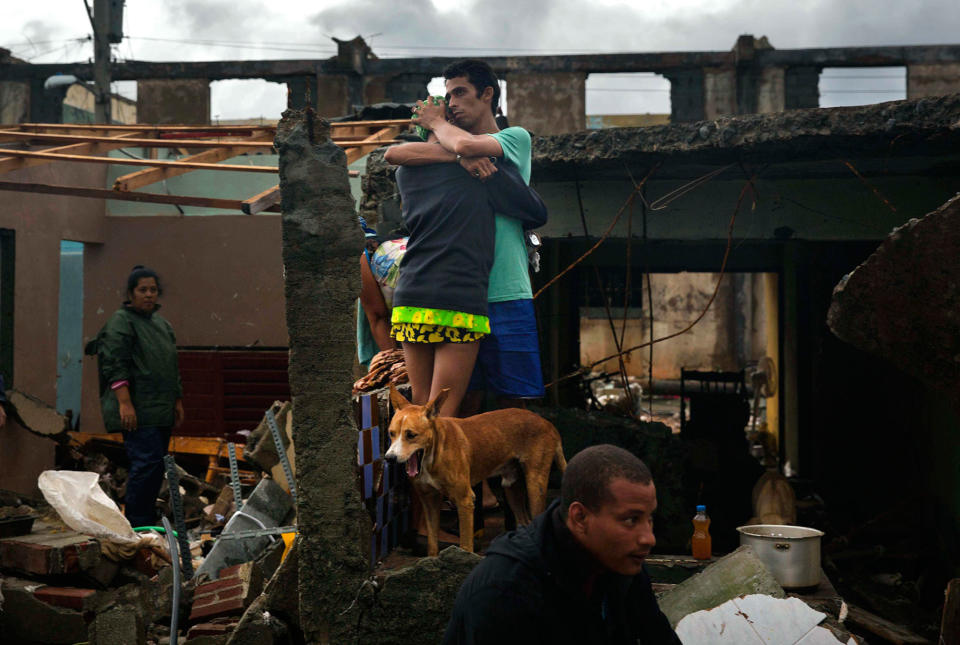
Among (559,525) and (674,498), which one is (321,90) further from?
(559,525)

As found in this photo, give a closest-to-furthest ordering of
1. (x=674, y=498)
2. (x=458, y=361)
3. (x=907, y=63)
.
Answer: (x=458, y=361) < (x=674, y=498) < (x=907, y=63)

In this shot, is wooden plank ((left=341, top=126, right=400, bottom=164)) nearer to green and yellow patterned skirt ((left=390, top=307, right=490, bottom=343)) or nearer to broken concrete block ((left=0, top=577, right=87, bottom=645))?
green and yellow patterned skirt ((left=390, top=307, right=490, bottom=343))

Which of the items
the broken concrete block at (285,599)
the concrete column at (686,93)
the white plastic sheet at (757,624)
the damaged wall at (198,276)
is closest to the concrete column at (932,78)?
the concrete column at (686,93)

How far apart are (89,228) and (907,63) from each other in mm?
18180

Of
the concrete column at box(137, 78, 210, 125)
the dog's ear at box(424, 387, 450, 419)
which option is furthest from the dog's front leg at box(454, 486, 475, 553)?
the concrete column at box(137, 78, 210, 125)

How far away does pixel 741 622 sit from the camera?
371 cm

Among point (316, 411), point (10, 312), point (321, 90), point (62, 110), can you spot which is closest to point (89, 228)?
point (10, 312)

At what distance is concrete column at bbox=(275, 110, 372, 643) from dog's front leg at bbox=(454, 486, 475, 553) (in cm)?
43

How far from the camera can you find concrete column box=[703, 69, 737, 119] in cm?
2123

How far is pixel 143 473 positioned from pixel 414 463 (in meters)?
3.73

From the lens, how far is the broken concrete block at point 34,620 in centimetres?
574

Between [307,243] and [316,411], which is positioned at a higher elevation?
[307,243]

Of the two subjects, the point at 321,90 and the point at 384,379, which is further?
the point at 321,90

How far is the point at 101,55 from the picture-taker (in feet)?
56.0
